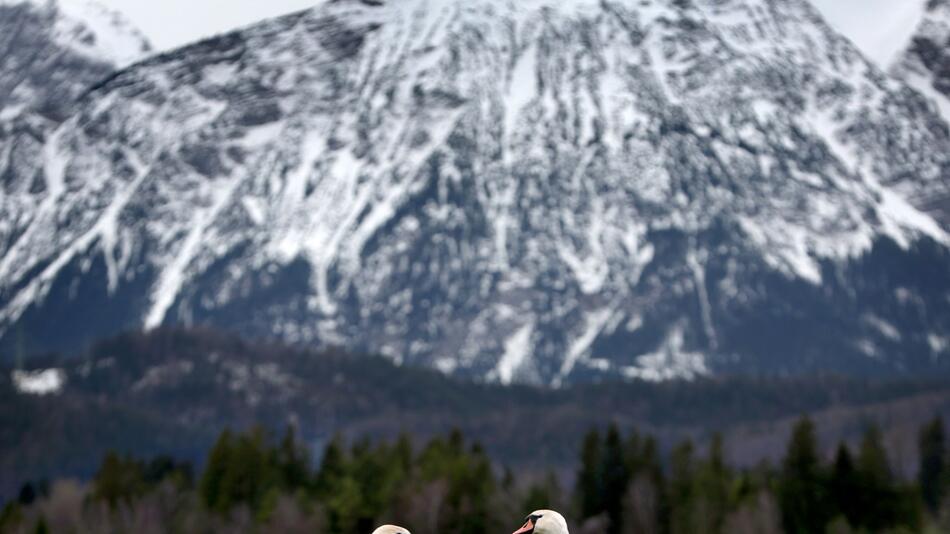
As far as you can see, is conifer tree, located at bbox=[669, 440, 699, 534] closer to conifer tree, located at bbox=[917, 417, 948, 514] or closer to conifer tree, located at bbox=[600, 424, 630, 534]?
conifer tree, located at bbox=[600, 424, 630, 534]

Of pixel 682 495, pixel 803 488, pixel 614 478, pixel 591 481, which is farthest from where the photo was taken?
pixel 591 481

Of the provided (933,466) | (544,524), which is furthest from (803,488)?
(544,524)

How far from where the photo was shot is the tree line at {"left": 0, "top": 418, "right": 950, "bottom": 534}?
114562mm

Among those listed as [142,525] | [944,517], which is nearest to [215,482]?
[142,525]

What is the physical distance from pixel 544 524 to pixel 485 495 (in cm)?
9274

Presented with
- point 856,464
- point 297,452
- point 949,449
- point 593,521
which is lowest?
point 949,449

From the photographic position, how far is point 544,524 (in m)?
30.8

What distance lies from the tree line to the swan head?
255 feet

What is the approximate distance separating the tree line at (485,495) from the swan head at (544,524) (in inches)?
3056

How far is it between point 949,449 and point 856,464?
49792mm

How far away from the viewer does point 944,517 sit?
111562mm

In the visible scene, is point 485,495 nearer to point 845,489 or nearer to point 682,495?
point 682,495

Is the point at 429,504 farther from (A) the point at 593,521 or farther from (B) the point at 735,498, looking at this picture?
(B) the point at 735,498

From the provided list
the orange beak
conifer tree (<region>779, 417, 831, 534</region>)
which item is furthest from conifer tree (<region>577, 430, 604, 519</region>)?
the orange beak
